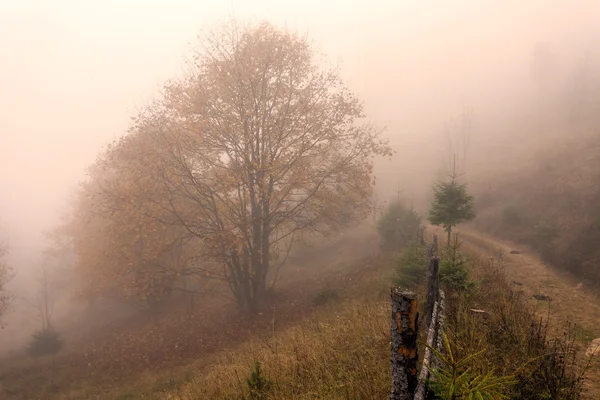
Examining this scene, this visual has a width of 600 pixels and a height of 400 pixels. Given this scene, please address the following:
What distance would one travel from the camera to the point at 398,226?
81.9 ft

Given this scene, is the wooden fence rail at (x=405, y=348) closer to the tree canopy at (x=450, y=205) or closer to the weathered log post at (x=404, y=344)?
the weathered log post at (x=404, y=344)

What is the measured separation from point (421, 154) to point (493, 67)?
10108 cm

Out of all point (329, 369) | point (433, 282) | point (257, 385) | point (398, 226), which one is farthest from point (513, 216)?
point (257, 385)

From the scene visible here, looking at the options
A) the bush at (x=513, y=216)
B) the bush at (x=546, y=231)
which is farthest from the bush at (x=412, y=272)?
the bush at (x=513, y=216)

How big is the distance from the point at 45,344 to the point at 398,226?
2668 centimetres

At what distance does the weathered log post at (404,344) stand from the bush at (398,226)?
21.5 metres

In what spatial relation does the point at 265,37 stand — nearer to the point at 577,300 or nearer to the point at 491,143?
the point at 577,300

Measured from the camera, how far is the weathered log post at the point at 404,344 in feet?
9.46

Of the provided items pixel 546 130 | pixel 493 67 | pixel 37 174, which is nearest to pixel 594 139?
pixel 546 130

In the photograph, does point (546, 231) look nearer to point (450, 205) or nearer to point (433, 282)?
point (450, 205)

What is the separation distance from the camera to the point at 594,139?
3647cm

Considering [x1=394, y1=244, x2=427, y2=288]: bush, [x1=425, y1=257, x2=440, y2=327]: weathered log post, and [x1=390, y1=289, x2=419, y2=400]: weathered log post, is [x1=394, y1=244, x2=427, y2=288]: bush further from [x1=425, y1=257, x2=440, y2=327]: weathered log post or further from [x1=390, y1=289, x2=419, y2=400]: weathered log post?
[x1=390, y1=289, x2=419, y2=400]: weathered log post

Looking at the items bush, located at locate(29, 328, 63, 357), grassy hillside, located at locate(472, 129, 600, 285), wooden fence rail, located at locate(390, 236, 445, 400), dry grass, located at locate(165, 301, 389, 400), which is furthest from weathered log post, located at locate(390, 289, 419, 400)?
bush, located at locate(29, 328, 63, 357)

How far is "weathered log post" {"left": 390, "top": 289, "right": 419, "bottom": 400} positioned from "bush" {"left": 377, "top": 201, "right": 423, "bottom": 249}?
21492 millimetres
